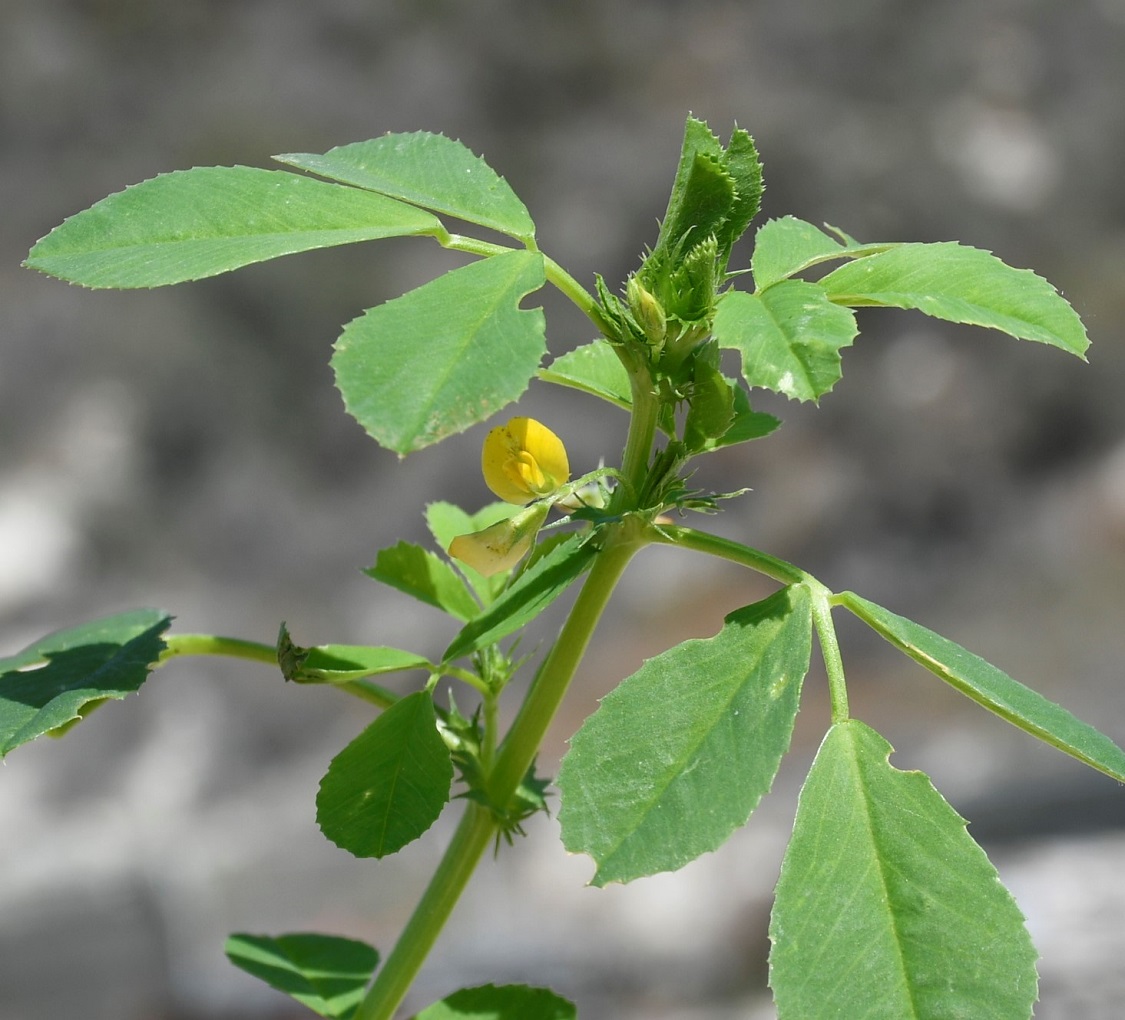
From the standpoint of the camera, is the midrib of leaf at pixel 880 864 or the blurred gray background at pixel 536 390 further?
the blurred gray background at pixel 536 390

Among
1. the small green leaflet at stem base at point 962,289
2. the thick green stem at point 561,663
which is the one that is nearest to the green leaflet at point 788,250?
the small green leaflet at stem base at point 962,289

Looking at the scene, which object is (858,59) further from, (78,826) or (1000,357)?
(78,826)


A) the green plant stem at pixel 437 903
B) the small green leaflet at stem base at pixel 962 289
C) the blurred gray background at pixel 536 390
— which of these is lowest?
the green plant stem at pixel 437 903

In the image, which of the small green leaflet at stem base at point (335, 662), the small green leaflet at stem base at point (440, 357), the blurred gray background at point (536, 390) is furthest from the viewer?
the blurred gray background at point (536, 390)

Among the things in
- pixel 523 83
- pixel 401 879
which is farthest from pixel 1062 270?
pixel 401 879

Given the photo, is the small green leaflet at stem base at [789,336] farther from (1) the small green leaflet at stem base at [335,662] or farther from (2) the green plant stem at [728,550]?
(1) the small green leaflet at stem base at [335,662]

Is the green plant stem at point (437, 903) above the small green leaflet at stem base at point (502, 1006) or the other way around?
above
